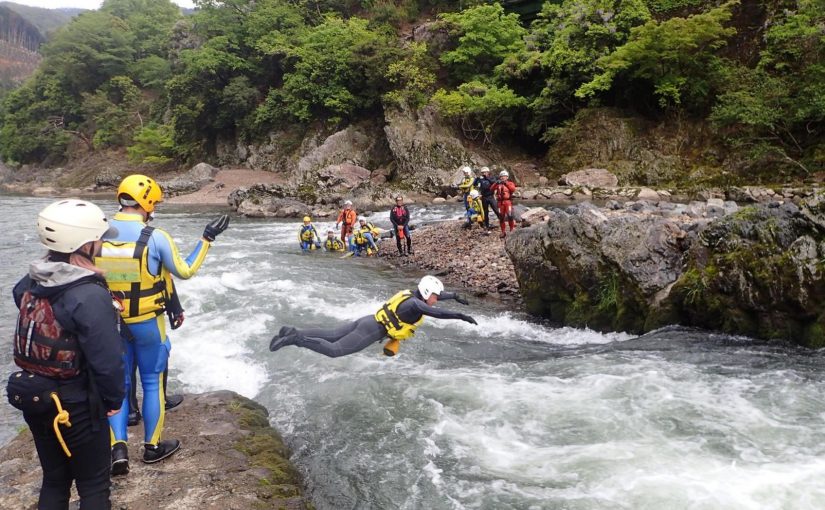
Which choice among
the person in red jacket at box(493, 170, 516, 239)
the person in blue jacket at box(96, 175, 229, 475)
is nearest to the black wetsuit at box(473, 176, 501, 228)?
the person in red jacket at box(493, 170, 516, 239)

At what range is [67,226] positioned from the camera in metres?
2.56

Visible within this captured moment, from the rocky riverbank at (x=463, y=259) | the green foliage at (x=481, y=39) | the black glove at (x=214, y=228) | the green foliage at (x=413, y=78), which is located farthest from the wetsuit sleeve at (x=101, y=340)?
the green foliage at (x=481, y=39)

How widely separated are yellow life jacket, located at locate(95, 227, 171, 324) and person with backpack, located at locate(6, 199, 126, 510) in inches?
40.9

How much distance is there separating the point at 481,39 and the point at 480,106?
4.75m

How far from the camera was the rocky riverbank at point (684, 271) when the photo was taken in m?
6.57

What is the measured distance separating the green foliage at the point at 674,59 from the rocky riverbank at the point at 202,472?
26150 millimetres

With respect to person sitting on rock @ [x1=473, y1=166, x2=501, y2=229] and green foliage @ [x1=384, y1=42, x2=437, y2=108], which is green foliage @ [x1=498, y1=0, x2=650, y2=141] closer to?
green foliage @ [x1=384, y1=42, x2=437, y2=108]

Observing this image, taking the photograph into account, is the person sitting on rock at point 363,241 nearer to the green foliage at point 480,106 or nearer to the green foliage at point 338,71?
the green foliage at point 480,106

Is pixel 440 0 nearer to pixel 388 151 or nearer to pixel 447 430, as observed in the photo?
pixel 388 151

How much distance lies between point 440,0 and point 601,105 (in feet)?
51.4

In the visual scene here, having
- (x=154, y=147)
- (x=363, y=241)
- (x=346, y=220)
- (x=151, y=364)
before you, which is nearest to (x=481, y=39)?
(x=346, y=220)

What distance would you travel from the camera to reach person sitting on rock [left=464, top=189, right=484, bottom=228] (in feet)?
50.1

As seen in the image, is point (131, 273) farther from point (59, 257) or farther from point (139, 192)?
point (59, 257)

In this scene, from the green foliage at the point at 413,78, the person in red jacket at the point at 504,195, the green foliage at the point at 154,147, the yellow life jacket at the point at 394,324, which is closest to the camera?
the yellow life jacket at the point at 394,324
